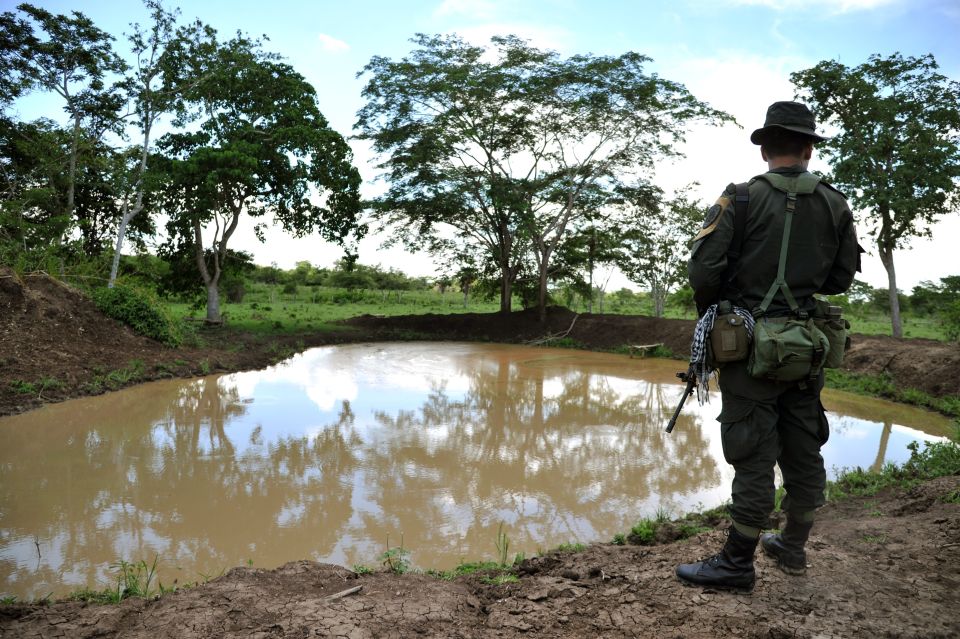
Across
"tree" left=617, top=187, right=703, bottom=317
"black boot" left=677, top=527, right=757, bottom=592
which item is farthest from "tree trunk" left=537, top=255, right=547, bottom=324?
"black boot" left=677, top=527, right=757, bottom=592

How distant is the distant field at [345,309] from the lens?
1694 cm

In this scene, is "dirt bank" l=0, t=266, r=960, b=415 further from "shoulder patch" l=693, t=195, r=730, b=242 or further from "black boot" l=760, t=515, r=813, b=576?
"black boot" l=760, t=515, r=813, b=576

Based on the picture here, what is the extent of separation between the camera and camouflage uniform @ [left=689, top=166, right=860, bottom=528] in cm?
229

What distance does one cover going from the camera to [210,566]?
10.3ft

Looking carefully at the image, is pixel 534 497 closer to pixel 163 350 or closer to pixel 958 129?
pixel 163 350

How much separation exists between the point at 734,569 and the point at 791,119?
6.10ft

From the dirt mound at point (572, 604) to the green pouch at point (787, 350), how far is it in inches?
34.7

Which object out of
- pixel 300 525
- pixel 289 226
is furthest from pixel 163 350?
pixel 300 525

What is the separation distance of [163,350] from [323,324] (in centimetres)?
797

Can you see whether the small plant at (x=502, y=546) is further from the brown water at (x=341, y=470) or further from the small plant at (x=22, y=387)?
the small plant at (x=22, y=387)

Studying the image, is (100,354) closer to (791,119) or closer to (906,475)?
(791,119)

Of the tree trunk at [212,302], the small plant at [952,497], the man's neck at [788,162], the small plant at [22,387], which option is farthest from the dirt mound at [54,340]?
the small plant at [952,497]

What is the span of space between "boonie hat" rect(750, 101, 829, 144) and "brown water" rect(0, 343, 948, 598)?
8.14ft

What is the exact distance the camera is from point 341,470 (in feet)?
15.6
